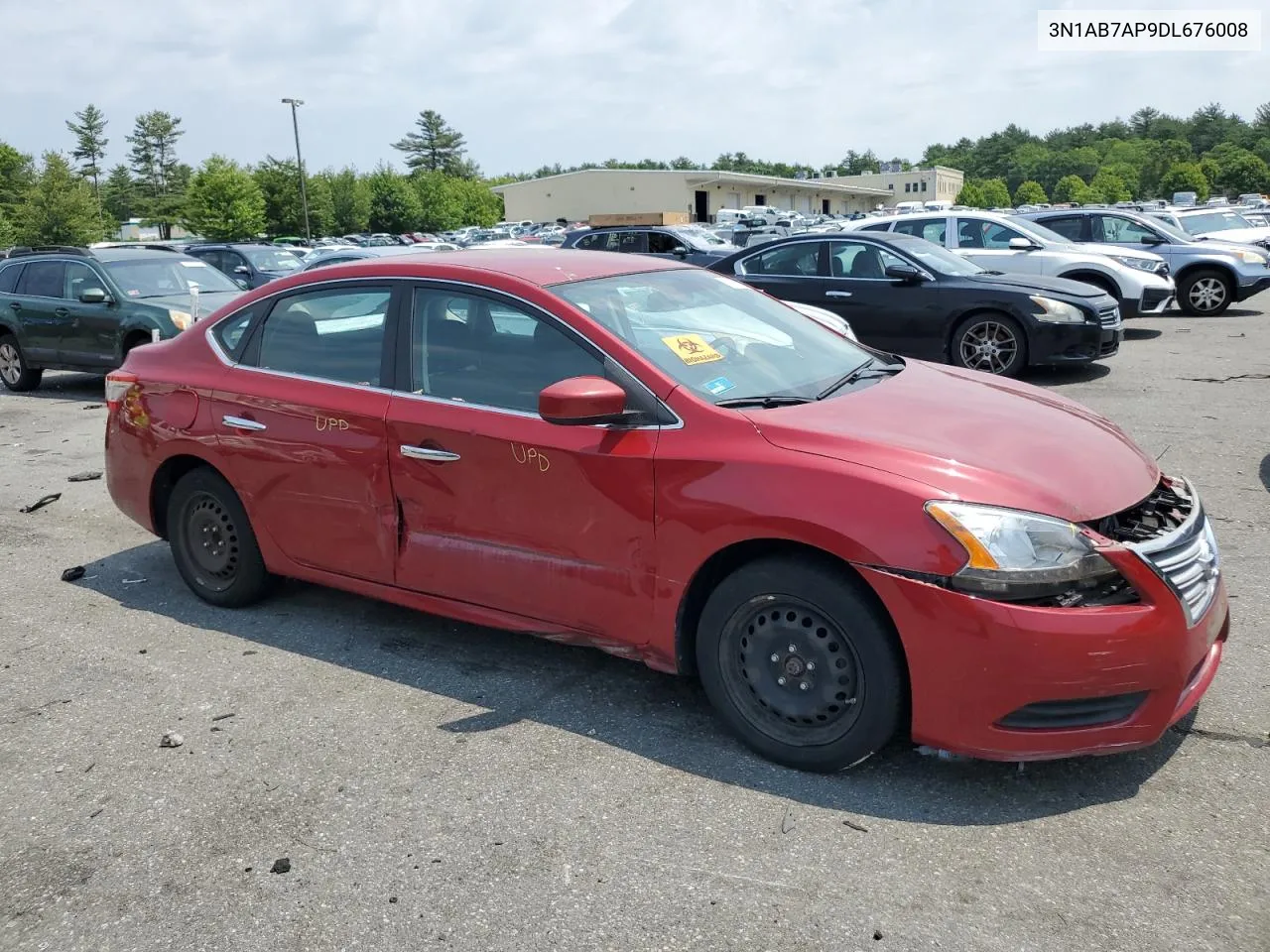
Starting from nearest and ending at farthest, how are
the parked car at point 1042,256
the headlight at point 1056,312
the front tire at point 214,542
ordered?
the front tire at point 214,542
the headlight at point 1056,312
the parked car at point 1042,256

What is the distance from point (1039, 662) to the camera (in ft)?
9.96

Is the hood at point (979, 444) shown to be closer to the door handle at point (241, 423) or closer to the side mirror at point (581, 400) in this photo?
the side mirror at point (581, 400)

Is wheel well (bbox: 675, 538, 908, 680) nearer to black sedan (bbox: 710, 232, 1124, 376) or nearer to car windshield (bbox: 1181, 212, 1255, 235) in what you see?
black sedan (bbox: 710, 232, 1124, 376)

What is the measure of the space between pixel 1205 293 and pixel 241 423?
16.5 metres

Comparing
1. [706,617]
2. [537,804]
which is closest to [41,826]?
[537,804]

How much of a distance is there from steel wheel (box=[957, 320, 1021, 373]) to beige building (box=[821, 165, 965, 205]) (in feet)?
324

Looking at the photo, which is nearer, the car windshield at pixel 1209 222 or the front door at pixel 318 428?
the front door at pixel 318 428

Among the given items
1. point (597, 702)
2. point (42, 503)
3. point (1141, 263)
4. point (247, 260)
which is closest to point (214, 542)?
point (597, 702)

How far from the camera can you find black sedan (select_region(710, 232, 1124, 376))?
33.9 feet

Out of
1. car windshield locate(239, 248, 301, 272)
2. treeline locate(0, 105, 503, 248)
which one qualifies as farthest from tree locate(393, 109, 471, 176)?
car windshield locate(239, 248, 301, 272)

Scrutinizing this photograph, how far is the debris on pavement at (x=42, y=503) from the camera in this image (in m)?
7.20

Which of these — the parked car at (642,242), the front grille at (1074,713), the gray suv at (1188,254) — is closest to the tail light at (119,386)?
the front grille at (1074,713)

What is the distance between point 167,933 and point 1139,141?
140 meters

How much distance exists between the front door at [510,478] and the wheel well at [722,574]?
148mm
